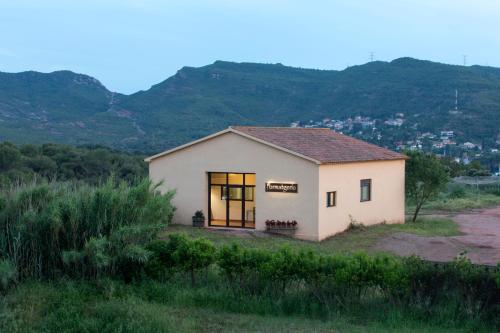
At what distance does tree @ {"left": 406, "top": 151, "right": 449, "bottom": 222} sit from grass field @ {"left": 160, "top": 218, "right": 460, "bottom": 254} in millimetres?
1888

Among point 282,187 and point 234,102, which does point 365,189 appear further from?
point 234,102

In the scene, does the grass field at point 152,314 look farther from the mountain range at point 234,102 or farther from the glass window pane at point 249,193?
the mountain range at point 234,102

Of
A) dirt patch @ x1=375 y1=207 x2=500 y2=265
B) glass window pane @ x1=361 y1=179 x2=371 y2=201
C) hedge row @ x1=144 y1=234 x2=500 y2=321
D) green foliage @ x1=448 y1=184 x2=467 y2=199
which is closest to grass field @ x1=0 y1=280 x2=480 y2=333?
hedge row @ x1=144 y1=234 x2=500 y2=321

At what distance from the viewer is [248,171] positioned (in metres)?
25.2

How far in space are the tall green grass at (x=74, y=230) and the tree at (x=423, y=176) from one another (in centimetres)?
1889

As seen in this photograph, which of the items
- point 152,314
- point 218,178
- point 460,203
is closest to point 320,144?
point 218,178

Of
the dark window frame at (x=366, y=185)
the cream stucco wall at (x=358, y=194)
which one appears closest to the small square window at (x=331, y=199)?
the cream stucco wall at (x=358, y=194)

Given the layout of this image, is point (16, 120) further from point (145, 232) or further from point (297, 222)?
point (145, 232)

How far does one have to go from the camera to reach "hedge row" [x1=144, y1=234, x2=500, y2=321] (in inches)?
412

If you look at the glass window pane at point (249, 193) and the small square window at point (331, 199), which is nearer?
the small square window at point (331, 199)

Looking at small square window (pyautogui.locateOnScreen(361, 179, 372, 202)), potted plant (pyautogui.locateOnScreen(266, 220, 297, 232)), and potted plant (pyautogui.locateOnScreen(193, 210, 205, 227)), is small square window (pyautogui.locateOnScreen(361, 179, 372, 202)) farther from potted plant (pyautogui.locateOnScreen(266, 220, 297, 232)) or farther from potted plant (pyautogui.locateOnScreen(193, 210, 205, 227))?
potted plant (pyautogui.locateOnScreen(193, 210, 205, 227))

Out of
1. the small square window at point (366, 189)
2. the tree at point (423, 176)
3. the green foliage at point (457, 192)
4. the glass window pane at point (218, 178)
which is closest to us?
the glass window pane at point (218, 178)

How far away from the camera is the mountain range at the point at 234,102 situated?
68.4 m

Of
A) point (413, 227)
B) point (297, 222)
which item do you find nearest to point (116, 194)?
point (297, 222)
